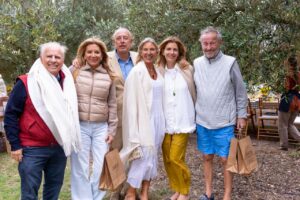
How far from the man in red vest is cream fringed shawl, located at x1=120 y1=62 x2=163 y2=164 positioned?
69cm

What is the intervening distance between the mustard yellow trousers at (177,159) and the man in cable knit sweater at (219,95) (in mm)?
327

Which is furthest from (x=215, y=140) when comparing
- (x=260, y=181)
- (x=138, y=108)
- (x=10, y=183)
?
(x=10, y=183)

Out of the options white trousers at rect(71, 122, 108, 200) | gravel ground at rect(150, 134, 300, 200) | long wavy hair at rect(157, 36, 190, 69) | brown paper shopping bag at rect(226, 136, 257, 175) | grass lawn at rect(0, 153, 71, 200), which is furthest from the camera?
grass lawn at rect(0, 153, 71, 200)

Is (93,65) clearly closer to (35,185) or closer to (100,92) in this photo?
(100,92)

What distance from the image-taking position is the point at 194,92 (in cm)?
428

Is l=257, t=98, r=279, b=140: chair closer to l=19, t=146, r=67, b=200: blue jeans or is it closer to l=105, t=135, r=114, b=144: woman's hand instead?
l=105, t=135, r=114, b=144: woman's hand

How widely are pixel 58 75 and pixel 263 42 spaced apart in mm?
2446

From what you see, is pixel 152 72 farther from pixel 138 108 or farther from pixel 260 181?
pixel 260 181

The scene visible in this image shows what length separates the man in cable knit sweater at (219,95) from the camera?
13.4 ft

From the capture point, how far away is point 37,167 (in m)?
3.36

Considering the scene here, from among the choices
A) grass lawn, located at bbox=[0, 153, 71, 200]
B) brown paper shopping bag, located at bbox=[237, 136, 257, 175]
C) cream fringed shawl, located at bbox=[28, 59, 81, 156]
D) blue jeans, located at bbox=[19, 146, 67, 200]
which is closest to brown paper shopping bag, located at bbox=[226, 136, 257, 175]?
brown paper shopping bag, located at bbox=[237, 136, 257, 175]

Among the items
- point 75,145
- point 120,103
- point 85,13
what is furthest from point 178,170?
point 85,13

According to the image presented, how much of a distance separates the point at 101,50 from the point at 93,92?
45 centimetres

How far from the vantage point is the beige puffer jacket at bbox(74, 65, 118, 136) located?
3.80m
